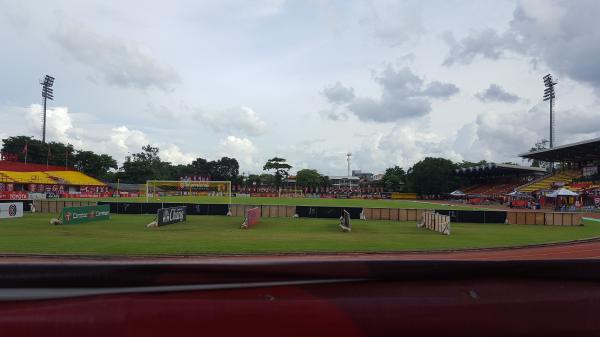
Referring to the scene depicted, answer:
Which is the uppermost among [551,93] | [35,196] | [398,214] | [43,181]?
[551,93]

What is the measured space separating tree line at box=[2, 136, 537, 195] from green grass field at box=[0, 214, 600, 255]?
6383cm

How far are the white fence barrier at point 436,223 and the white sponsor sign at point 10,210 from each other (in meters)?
31.6

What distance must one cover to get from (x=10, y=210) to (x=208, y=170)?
102 metres

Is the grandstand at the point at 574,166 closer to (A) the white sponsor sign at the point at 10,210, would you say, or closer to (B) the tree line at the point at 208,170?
(B) the tree line at the point at 208,170

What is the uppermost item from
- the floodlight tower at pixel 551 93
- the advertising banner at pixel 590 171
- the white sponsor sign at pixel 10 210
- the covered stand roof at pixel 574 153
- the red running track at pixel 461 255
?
the floodlight tower at pixel 551 93

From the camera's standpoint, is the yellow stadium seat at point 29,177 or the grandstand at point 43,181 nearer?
the grandstand at point 43,181

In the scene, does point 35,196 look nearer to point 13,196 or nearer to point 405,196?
point 13,196

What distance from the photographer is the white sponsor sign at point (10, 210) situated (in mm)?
32688

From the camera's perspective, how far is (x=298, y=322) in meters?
1.46

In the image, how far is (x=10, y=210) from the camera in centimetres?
3353

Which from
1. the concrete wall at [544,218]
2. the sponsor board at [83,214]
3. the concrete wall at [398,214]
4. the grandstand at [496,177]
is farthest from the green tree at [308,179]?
the sponsor board at [83,214]

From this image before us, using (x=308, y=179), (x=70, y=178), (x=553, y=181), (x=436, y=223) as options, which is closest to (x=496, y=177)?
(x=553, y=181)

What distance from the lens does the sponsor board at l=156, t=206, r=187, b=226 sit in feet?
90.6

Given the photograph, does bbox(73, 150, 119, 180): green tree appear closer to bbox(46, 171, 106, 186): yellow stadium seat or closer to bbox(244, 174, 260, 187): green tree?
bbox(46, 171, 106, 186): yellow stadium seat
